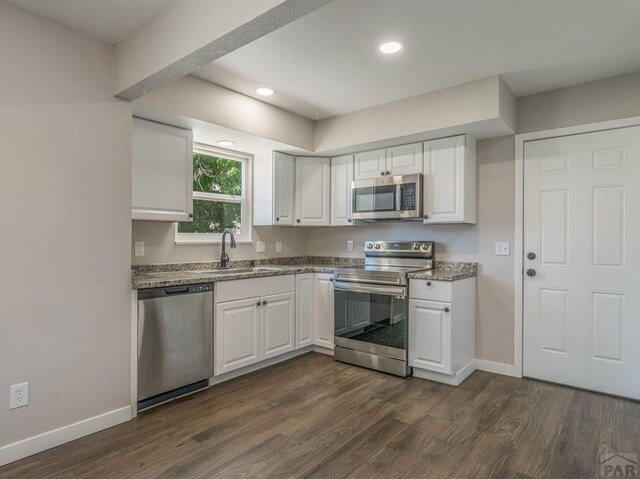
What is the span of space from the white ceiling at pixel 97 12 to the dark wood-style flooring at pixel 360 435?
2.38 metres

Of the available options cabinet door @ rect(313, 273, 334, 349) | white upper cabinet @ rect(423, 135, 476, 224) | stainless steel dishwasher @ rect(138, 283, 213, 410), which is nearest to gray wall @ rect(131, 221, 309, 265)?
stainless steel dishwasher @ rect(138, 283, 213, 410)

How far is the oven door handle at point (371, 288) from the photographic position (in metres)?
3.20

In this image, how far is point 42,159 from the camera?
209cm

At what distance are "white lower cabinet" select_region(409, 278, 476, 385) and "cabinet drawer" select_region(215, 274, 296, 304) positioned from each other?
1140 mm

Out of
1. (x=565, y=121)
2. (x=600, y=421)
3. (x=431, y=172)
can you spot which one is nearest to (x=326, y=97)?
(x=431, y=172)

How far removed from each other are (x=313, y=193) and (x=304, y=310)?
4.12ft

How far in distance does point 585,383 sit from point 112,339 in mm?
3489

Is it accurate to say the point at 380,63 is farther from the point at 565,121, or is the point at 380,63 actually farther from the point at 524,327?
the point at 524,327

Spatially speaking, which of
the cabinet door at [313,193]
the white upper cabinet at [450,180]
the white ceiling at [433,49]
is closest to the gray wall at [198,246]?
the cabinet door at [313,193]

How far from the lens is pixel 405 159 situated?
3.52m

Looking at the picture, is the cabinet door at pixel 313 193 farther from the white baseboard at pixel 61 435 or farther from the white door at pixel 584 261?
the white baseboard at pixel 61 435

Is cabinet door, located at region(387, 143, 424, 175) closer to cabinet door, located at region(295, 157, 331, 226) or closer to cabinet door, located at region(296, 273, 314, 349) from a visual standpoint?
cabinet door, located at region(295, 157, 331, 226)

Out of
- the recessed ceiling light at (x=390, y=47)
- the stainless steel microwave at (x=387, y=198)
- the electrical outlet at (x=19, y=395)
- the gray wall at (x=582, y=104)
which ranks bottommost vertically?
the electrical outlet at (x=19, y=395)

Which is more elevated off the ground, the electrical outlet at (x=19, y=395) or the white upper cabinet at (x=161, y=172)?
the white upper cabinet at (x=161, y=172)
